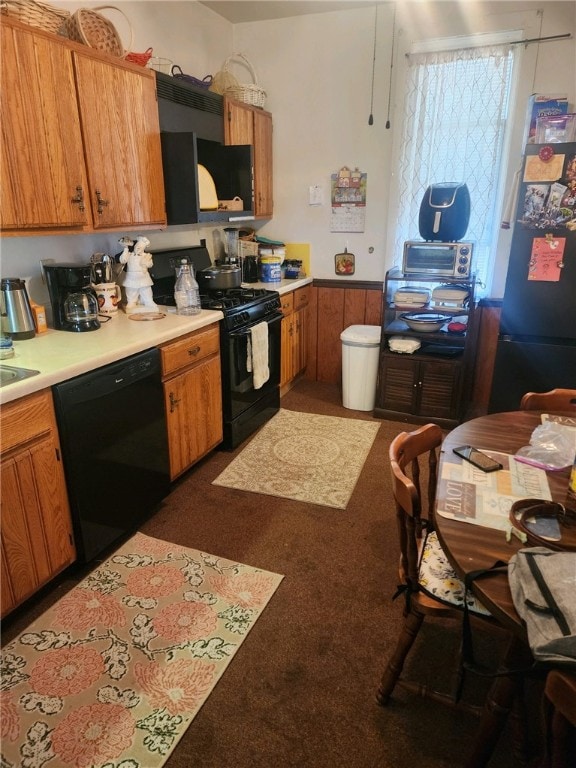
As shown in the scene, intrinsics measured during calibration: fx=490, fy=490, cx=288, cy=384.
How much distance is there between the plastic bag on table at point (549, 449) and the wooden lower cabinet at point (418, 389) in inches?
69.8

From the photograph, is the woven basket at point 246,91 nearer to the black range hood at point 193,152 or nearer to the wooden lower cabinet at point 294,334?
the black range hood at point 193,152

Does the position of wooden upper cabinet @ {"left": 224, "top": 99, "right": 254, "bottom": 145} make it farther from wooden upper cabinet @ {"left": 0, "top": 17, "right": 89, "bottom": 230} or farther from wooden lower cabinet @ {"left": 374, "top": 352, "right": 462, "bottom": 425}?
wooden lower cabinet @ {"left": 374, "top": 352, "right": 462, "bottom": 425}

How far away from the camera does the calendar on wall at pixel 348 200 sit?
12.7ft

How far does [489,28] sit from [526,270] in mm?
1674

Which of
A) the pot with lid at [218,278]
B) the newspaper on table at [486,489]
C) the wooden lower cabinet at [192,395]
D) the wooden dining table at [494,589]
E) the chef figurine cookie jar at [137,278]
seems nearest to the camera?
the wooden dining table at [494,589]

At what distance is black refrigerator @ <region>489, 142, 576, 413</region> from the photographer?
288 cm

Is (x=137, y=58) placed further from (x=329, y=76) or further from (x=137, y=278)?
(x=329, y=76)

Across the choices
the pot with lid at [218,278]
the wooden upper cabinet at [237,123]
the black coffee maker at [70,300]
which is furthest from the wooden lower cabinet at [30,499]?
the wooden upper cabinet at [237,123]

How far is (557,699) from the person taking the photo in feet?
2.57

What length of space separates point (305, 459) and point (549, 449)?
1.69m

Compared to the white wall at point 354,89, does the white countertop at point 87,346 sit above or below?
below

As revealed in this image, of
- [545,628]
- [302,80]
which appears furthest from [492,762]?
[302,80]

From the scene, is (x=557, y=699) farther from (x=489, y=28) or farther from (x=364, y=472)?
(x=489, y=28)

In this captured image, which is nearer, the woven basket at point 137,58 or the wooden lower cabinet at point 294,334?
the woven basket at point 137,58
